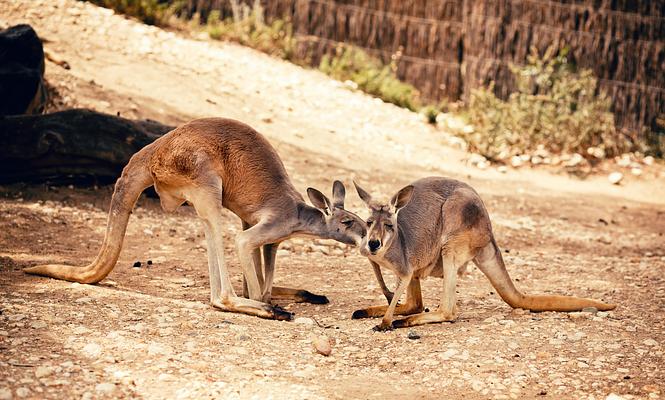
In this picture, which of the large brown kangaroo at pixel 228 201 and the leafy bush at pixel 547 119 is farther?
the leafy bush at pixel 547 119

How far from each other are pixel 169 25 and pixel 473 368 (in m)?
8.66

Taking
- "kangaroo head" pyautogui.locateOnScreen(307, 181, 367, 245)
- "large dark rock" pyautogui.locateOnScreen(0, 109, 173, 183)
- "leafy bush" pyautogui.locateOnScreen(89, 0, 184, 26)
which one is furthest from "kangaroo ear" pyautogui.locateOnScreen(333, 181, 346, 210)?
"leafy bush" pyautogui.locateOnScreen(89, 0, 184, 26)

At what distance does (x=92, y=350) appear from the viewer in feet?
12.8

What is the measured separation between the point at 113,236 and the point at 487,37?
26.4 ft

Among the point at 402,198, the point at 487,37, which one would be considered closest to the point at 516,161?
the point at 487,37

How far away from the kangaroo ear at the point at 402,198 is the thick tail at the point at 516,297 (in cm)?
60

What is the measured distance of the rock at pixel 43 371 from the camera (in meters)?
3.55

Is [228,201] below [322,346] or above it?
above

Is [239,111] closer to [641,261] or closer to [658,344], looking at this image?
[641,261]

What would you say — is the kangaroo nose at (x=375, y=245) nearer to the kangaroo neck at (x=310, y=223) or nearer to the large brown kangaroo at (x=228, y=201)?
the large brown kangaroo at (x=228, y=201)

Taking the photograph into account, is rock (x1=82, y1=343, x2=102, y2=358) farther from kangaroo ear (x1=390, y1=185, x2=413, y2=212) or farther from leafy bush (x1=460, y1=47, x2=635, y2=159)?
leafy bush (x1=460, y1=47, x2=635, y2=159)

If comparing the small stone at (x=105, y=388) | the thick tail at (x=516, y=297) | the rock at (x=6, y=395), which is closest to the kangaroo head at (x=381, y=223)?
the thick tail at (x=516, y=297)

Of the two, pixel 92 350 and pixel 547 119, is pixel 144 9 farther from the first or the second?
pixel 92 350

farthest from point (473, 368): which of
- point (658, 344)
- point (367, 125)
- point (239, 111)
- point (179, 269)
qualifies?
point (367, 125)
